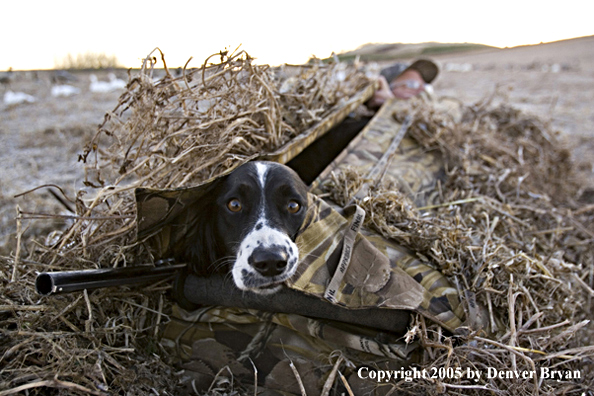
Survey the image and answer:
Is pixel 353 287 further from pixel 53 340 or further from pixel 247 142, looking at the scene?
pixel 53 340

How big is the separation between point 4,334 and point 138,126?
1.31 meters

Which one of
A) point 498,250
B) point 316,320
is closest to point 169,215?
point 316,320

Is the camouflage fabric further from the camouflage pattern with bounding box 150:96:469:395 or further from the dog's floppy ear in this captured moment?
the dog's floppy ear

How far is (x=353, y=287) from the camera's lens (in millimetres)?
2154

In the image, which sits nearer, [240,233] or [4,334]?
[4,334]

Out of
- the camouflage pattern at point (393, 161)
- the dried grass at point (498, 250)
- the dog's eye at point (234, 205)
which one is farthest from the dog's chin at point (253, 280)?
the camouflage pattern at point (393, 161)

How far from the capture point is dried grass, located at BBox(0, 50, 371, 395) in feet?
6.23

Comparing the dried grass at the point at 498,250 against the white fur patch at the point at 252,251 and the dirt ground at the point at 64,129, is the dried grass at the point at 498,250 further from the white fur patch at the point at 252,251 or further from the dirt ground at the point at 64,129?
the dirt ground at the point at 64,129

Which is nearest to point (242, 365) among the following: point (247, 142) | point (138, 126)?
point (247, 142)

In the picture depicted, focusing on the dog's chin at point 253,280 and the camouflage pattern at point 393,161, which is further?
the camouflage pattern at point 393,161

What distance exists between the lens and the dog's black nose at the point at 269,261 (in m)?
1.98

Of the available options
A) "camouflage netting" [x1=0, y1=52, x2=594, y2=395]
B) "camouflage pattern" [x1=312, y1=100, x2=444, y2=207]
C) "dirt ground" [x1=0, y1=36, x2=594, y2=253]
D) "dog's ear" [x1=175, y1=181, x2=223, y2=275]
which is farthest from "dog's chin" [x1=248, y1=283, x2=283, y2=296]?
"dirt ground" [x1=0, y1=36, x2=594, y2=253]

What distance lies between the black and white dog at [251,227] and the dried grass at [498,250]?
21.9 inches

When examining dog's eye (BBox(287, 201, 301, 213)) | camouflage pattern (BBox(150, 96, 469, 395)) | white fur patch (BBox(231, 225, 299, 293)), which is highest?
dog's eye (BBox(287, 201, 301, 213))
